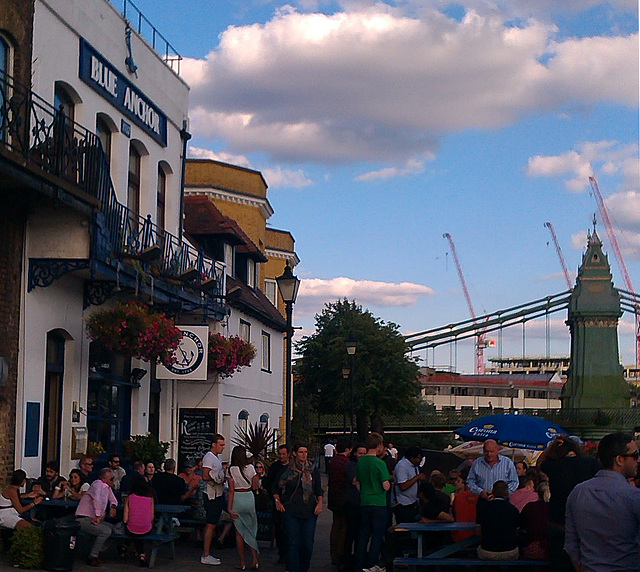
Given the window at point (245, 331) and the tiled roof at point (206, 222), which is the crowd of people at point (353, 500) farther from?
the tiled roof at point (206, 222)

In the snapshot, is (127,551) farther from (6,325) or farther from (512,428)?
(512,428)

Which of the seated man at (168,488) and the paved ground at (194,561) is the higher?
the seated man at (168,488)

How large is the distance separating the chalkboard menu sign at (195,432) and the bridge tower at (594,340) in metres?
51.5

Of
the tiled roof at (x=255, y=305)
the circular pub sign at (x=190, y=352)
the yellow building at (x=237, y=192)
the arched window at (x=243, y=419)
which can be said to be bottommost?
the arched window at (x=243, y=419)

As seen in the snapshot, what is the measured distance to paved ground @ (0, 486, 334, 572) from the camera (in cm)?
1334

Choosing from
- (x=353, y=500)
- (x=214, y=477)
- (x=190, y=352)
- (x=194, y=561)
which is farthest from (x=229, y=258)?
(x=353, y=500)

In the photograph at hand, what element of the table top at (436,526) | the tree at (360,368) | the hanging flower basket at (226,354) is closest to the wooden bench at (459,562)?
the table top at (436,526)

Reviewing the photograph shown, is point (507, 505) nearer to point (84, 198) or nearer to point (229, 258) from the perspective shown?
point (84, 198)

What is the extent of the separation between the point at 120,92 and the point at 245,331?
38.0 feet

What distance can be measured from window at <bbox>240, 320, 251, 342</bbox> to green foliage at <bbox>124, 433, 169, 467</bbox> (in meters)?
9.59

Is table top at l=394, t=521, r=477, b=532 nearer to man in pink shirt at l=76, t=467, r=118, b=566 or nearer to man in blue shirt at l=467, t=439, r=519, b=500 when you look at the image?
man in blue shirt at l=467, t=439, r=519, b=500

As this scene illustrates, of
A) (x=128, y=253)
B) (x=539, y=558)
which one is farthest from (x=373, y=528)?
(x=128, y=253)

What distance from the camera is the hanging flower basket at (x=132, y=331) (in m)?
16.2

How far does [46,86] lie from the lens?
51.5 feet
